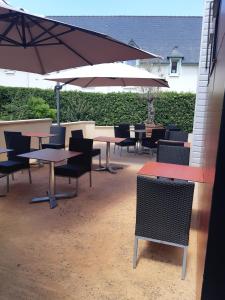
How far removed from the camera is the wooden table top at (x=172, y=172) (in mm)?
3023

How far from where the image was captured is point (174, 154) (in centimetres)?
421

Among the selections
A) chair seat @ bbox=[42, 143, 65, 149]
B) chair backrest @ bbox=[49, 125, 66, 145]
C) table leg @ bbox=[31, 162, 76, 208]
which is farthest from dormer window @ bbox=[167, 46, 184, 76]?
table leg @ bbox=[31, 162, 76, 208]

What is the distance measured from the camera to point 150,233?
262 centimetres

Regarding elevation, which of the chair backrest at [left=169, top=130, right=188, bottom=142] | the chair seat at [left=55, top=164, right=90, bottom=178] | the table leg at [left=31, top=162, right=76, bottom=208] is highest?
the chair backrest at [left=169, top=130, right=188, bottom=142]

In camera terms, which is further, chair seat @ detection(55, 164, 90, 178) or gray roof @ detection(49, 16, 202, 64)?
gray roof @ detection(49, 16, 202, 64)

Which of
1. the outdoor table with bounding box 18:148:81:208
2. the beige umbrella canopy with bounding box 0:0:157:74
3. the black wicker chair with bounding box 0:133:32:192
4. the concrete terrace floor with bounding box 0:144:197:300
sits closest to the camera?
the concrete terrace floor with bounding box 0:144:197:300

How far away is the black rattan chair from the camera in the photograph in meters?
4.55

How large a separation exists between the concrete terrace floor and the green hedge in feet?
30.1

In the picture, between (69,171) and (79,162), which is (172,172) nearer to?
(69,171)

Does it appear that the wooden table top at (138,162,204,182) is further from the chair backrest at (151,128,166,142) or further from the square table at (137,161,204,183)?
the chair backrest at (151,128,166,142)

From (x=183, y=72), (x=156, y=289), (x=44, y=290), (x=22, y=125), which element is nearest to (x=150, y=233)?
(x=156, y=289)

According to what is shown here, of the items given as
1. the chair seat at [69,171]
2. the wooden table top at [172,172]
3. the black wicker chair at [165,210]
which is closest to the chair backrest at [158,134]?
the chair seat at [69,171]

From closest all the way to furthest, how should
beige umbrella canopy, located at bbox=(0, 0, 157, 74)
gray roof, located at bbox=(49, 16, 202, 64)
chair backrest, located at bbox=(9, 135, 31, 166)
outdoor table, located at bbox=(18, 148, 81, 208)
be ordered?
beige umbrella canopy, located at bbox=(0, 0, 157, 74) < outdoor table, located at bbox=(18, 148, 81, 208) < chair backrest, located at bbox=(9, 135, 31, 166) < gray roof, located at bbox=(49, 16, 202, 64)

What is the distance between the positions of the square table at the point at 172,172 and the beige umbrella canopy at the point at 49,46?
131 centimetres
